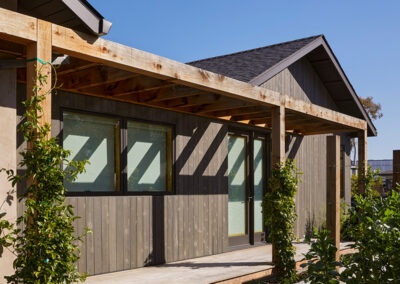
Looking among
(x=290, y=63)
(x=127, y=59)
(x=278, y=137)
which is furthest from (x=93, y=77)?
(x=290, y=63)

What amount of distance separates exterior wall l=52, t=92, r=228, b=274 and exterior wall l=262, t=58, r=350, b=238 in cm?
257

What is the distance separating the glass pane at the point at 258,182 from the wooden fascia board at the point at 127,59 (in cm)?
280

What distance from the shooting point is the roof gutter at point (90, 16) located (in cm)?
409

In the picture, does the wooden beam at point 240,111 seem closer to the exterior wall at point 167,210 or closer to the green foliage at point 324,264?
the exterior wall at point 167,210

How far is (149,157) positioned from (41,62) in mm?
3577

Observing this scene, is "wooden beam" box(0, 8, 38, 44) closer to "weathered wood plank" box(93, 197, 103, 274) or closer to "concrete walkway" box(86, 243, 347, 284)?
"weathered wood plank" box(93, 197, 103, 274)

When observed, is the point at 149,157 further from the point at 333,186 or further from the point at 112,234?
the point at 333,186

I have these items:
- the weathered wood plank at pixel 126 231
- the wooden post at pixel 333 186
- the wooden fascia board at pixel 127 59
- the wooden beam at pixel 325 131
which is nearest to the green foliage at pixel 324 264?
the wooden fascia board at pixel 127 59

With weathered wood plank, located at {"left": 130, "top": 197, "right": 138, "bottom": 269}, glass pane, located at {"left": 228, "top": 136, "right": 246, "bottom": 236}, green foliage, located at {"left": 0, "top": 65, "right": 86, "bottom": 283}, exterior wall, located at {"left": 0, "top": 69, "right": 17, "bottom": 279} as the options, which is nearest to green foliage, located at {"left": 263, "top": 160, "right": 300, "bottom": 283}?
weathered wood plank, located at {"left": 130, "top": 197, "right": 138, "bottom": 269}

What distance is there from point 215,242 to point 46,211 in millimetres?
4897

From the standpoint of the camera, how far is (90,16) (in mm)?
4184

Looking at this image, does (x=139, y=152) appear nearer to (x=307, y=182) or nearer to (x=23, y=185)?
(x=23, y=185)

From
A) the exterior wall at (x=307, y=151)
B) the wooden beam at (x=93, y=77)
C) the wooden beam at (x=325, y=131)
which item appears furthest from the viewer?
the exterior wall at (x=307, y=151)

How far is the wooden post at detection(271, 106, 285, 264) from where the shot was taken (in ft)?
21.1
